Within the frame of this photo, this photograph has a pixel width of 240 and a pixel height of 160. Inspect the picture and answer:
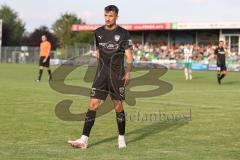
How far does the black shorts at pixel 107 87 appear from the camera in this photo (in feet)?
29.5

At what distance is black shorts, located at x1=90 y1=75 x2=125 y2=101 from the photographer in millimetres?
9000

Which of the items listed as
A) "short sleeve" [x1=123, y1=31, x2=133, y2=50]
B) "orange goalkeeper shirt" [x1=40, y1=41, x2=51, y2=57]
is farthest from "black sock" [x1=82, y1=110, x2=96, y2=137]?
"orange goalkeeper shirt" [x1=40, y1=41, x2=51, y2=57]

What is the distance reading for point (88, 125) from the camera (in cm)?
909

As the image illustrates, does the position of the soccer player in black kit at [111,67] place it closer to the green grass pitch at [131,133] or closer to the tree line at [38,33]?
the green grass pitch at [131,133]

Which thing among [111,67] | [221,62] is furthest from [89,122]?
[221,62]

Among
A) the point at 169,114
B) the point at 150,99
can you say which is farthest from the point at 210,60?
the point at 169,114

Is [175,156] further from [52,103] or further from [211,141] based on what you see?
[52,103]

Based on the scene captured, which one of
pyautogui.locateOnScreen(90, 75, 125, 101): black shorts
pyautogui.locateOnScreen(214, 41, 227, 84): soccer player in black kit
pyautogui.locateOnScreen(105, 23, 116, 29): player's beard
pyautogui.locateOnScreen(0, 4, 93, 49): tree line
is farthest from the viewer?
pyautogui.locateOnScreen(0, 4, 93, 49): tree line

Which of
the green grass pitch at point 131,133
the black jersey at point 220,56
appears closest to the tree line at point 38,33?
the black jersey at point 220,56

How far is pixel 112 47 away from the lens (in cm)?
897

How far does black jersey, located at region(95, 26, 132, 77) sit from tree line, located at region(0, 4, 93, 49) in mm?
77987

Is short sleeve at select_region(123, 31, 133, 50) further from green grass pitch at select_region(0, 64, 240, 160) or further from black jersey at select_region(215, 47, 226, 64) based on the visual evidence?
black jersey at select_region(215, 47, 226, 64)

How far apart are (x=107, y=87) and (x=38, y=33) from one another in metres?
92.6

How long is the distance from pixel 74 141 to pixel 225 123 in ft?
13.5
